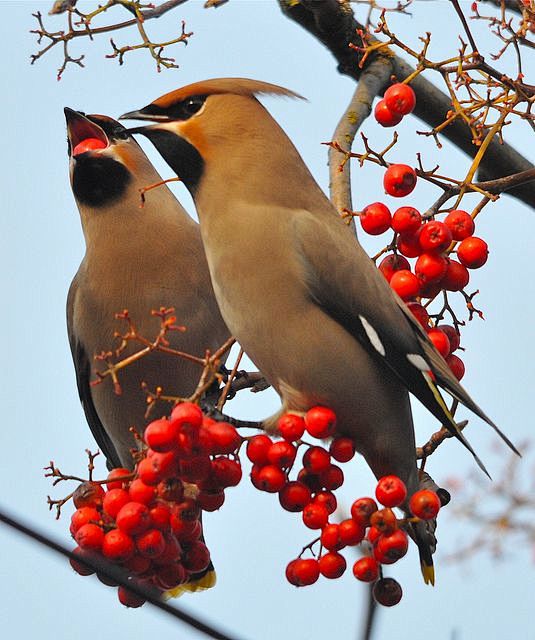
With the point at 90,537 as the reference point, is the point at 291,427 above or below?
above

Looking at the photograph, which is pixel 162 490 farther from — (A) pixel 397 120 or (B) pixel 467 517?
(B) pixel 467 517

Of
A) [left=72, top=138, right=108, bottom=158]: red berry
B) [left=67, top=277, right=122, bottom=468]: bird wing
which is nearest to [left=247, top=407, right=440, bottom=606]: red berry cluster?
[left=67, top=277, right=122, bottom=468]: bird wing

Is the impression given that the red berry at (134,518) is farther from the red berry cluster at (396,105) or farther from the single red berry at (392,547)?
the red berry cluster at (396,105)

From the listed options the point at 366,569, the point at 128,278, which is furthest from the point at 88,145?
the point at 366,569

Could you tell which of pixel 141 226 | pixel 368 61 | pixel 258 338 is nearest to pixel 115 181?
pixel 141 226

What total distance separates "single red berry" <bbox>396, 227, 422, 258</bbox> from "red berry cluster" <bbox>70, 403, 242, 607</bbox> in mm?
637

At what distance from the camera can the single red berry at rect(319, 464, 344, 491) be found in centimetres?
240

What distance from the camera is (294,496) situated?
236cm

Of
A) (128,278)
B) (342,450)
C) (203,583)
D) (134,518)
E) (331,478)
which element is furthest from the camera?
(128,278)

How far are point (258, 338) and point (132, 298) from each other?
1142 mm

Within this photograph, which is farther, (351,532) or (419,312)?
(419,312)

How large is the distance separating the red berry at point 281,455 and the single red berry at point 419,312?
1.75 ft

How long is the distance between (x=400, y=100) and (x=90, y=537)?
128cm

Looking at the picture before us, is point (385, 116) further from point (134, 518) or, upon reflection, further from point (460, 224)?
point (134, 518)
